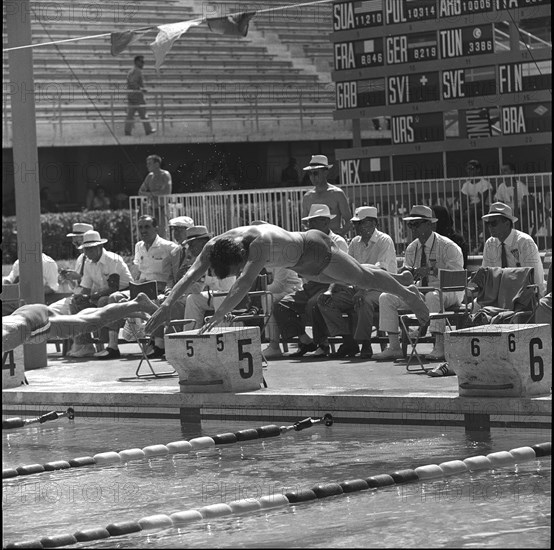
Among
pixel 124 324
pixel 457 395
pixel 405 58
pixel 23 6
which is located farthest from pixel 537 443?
pixel 405 58

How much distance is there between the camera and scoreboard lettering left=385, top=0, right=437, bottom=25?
1591 centimetres

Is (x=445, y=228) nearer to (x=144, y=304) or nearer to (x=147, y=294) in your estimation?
(x=147, y=294)

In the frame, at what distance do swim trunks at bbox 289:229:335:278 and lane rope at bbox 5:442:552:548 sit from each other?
2668mm

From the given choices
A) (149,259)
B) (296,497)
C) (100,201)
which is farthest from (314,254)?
(100,201)

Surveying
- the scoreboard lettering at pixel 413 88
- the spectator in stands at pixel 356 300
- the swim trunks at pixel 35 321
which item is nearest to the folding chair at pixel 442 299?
the spectator in stands at pixel 356 300

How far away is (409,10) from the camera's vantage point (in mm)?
16094

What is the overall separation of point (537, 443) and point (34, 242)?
6140 millimetres

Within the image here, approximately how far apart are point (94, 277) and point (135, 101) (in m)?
12.8

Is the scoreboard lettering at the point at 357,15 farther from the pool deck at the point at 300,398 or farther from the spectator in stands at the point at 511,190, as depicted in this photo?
the pool deck at the point at 300,398

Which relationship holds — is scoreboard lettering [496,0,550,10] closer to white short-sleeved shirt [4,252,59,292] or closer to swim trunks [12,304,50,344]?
white short-sleeved shirt [4,252,59,292]

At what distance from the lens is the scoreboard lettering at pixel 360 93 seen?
650 inches

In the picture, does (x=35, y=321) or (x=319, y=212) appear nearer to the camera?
(x=35, y=321)

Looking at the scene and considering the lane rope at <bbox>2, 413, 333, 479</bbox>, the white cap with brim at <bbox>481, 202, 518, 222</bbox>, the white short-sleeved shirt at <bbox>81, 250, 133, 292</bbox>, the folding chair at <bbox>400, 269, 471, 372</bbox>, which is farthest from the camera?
the white short-sleeved shirt at <bbox>81, 250, 133, 292</bbox>

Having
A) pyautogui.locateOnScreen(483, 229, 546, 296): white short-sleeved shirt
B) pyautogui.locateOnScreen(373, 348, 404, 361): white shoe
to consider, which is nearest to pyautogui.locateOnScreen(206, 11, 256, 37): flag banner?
pyautogui.locateOnScreen(483, 229, 546, 296): white short-sleeved shirt
